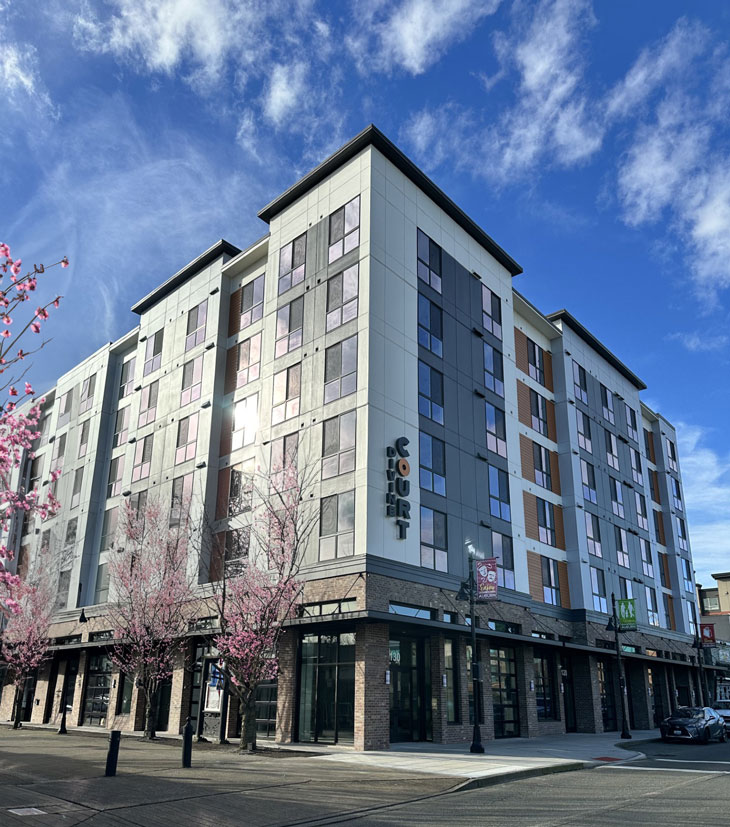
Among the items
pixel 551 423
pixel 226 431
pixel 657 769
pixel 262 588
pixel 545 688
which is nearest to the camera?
pixel 657 769

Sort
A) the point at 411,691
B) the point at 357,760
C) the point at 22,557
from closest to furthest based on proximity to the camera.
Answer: the point at 357,760 < the point at 411,691 < the point at 22,557

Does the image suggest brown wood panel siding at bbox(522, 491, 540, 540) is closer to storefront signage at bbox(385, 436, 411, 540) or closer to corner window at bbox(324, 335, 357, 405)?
storefront signage at bbox(385, 436, 411, 540)

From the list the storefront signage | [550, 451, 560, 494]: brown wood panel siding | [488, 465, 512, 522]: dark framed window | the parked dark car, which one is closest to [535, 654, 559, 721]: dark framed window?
the parked dark car

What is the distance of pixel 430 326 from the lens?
106 ft

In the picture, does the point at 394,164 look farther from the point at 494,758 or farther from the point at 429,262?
the point at 494,758

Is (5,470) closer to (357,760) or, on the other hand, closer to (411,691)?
(357,760)

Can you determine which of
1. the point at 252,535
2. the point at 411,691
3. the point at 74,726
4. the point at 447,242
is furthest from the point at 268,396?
the point at 74,726

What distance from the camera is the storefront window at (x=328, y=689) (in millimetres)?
25156

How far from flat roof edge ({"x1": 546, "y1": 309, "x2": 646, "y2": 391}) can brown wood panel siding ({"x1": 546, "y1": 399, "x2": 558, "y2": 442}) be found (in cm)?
554

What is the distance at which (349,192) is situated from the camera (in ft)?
104

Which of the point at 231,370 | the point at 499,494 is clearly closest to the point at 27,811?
the point at 499,494

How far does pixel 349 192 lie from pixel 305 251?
341 centimetres

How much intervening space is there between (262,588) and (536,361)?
75.2ft

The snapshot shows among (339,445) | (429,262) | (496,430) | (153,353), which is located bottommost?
(339,445)
